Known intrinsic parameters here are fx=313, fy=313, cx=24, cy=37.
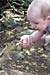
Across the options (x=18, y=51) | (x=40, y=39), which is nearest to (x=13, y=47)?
(x=18, y=51)

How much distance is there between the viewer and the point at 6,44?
391cm

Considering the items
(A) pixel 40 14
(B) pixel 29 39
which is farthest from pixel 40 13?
(B) pixel 29 39

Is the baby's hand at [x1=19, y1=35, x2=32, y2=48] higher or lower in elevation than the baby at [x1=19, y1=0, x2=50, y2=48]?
lower

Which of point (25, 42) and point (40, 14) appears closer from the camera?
point (40, 14)

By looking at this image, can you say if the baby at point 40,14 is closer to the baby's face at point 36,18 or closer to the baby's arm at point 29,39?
the baby's face at point 36,18

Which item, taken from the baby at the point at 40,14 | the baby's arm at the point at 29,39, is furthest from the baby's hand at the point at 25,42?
the baby at the point at 40,14

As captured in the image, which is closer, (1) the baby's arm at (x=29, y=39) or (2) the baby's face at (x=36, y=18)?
(2) the baby's face at (x=36, y=18)

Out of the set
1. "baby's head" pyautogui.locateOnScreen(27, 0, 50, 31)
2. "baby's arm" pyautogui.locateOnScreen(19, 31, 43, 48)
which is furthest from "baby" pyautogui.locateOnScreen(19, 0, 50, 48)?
"baby's arm" pyautogui.locateOnScreen(19, 31, 43, 48)

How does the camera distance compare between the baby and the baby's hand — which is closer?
the baby

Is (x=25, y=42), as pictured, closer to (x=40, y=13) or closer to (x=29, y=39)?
(x=29, y=39)

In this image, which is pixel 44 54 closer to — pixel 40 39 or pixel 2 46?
pixel 2 46

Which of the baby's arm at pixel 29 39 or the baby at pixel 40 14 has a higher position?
the baby at pixel 40 14

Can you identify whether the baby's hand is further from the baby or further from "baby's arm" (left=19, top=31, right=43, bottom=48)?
the baby

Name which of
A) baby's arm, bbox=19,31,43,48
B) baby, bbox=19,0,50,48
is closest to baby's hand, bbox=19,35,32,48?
baby's arm, bbox=19,31,43,48
